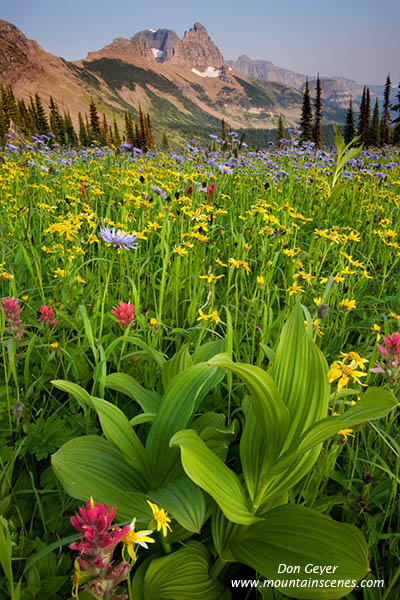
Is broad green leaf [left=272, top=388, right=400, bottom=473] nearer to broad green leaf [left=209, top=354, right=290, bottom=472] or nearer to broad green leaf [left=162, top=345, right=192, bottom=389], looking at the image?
broad green leaf [left=209, top=354, right=290, bottom=472]

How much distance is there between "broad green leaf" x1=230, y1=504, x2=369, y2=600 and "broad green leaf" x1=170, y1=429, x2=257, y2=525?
0.23 ft

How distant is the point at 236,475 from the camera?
3.60 ft

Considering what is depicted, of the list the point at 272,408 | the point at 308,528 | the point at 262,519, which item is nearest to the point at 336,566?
the point at 308,528

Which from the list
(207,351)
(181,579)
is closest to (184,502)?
(181,579)

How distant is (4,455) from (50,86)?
664 ft

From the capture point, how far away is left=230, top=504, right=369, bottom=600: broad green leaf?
882 millimetres

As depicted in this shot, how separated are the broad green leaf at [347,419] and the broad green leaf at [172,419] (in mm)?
382

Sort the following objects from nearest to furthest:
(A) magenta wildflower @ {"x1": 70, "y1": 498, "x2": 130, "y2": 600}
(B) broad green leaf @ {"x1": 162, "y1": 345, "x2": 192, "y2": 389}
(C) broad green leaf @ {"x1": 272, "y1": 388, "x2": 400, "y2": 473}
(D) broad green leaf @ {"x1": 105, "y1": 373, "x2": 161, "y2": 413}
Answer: (A) magenta wildflower @ {"x1": 70, "y1": 498, "x2": 130, "y2": 600}, (C) broad green leaf @ {"x1": 272, "y1": 388, "x2": 400, "y2": 473}, (D) broad green leaf @ {"x1": 105, "y1": 373, "x2": 161, "y2": 413}, (B) broad green leaf @ {"x1": 162, "y1": 345, "x2": 192, "y2": 389}

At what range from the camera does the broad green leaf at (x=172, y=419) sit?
1.21m

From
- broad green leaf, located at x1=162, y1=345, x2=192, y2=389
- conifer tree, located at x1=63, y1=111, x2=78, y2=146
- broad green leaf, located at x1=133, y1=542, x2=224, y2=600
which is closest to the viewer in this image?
Result: broad green leaf, located at x1=133, y1=542, x2=224, y2=600

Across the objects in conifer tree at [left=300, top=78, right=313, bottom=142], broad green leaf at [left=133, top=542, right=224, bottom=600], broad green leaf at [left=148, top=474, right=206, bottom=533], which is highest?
conifer tree at [left=300, top=78, right=313, bottom=142]

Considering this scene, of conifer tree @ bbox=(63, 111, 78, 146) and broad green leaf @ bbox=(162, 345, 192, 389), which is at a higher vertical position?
conifer tree @ bbox=(63, 111, 78, 146)

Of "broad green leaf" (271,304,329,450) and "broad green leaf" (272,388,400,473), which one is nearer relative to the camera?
"broad green leaf" (272,388,400,473)

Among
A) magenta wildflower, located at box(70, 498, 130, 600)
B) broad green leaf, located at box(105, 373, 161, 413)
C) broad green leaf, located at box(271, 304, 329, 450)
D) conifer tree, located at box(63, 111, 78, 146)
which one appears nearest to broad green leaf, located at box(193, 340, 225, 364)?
broad green leaf, located at box(105, 373, 161, 413)
